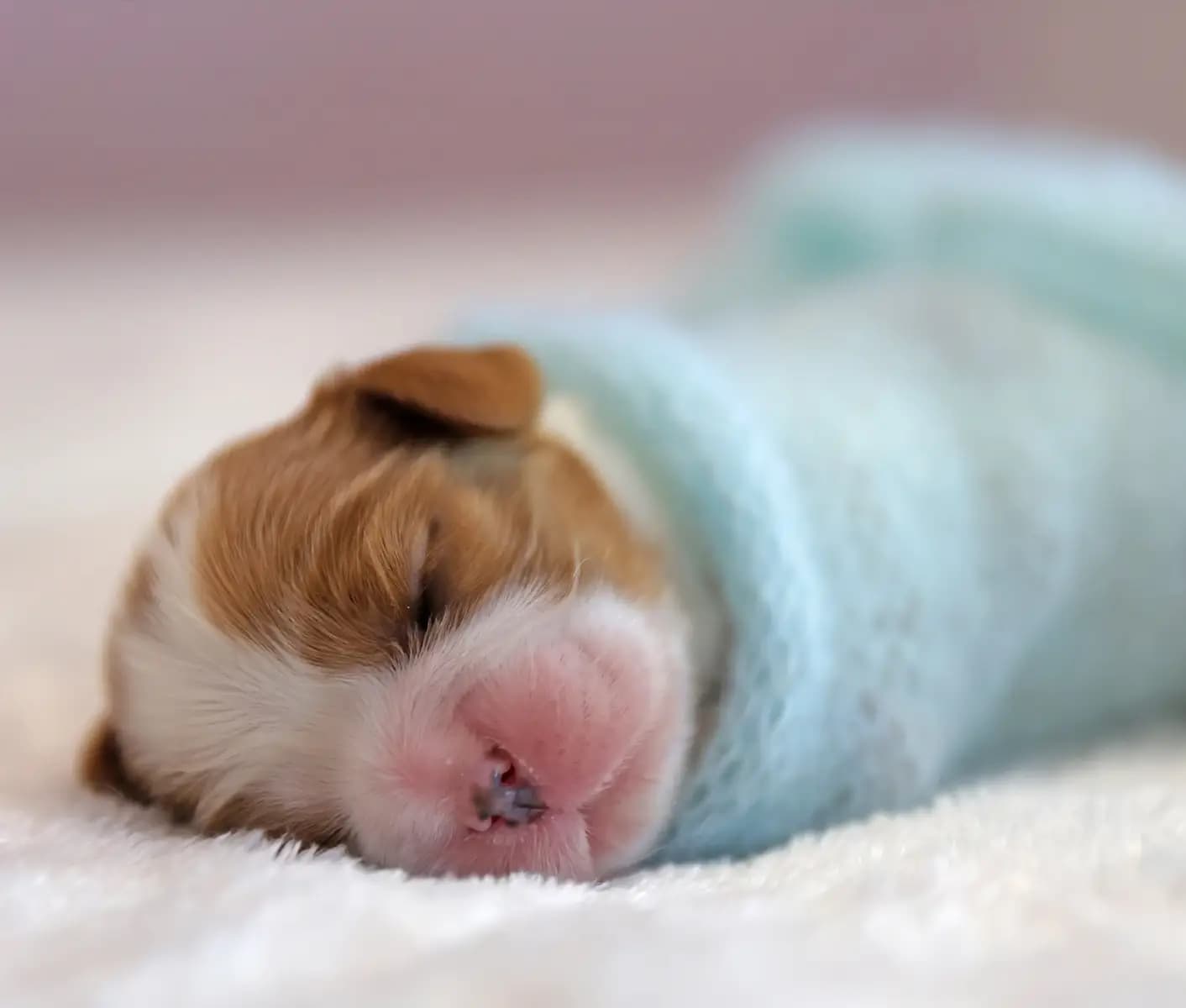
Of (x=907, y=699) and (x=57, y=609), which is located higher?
(x=57, y=609)

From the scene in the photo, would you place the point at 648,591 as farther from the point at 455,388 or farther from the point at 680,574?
the point at 455,388

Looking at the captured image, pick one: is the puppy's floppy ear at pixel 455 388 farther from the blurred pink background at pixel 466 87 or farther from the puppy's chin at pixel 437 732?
the blurred pink background at pixel 466 87

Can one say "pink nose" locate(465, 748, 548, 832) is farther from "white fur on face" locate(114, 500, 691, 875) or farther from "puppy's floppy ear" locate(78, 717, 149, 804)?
"puppy's floppy ear" locate(78, 717, 149, 804)

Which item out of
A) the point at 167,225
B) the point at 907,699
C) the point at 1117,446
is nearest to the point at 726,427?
the point at 907,699

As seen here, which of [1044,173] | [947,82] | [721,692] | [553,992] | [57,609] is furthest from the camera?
[947,82]

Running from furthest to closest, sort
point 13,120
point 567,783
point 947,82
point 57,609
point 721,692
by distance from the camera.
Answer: point 947,82
point 13,120
point 57,609
point 721,692
point 567,783

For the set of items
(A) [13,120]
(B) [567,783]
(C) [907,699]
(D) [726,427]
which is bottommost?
(C) [907,699]

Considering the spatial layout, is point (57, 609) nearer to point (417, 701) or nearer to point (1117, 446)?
point (417, 701)
